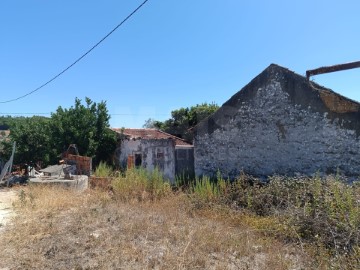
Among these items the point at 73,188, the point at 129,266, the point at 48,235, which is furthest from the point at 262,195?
the point at 73,188

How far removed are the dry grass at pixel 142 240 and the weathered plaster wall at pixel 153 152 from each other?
35.8 feet

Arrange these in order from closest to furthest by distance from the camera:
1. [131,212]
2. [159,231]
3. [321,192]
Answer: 1. [159,231]
2. [321,192]
3. [131,212]

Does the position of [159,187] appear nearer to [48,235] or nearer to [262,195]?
[262,195]

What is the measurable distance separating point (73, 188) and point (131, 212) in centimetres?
559

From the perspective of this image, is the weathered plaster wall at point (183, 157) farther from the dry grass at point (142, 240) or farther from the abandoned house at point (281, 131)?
the dry grass at point (142, 240)

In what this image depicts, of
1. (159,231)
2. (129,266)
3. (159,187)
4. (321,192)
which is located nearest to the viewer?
(129,266)

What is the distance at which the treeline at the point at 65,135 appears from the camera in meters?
18.6

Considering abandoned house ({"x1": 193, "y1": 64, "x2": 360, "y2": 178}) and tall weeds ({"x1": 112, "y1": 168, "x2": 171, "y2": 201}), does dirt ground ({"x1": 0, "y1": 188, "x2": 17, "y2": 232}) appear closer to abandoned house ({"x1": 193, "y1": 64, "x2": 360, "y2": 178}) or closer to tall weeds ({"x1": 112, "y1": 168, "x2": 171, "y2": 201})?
tall weeds ({"x1": 112, "y1": 168, "x2": 171, "y2": 201})

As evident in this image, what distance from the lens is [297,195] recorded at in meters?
6.96

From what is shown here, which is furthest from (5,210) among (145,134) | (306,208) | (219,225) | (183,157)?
(145,134)

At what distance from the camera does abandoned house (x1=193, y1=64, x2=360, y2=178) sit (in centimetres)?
966

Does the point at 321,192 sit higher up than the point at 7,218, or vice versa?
the point at 321,192

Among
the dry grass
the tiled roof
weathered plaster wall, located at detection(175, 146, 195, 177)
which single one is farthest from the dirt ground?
weathered plaster wall, located at detection(175, 146, 195, 177)

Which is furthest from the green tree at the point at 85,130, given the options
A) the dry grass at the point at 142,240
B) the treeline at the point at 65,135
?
the dry grass at the point at 142,240
